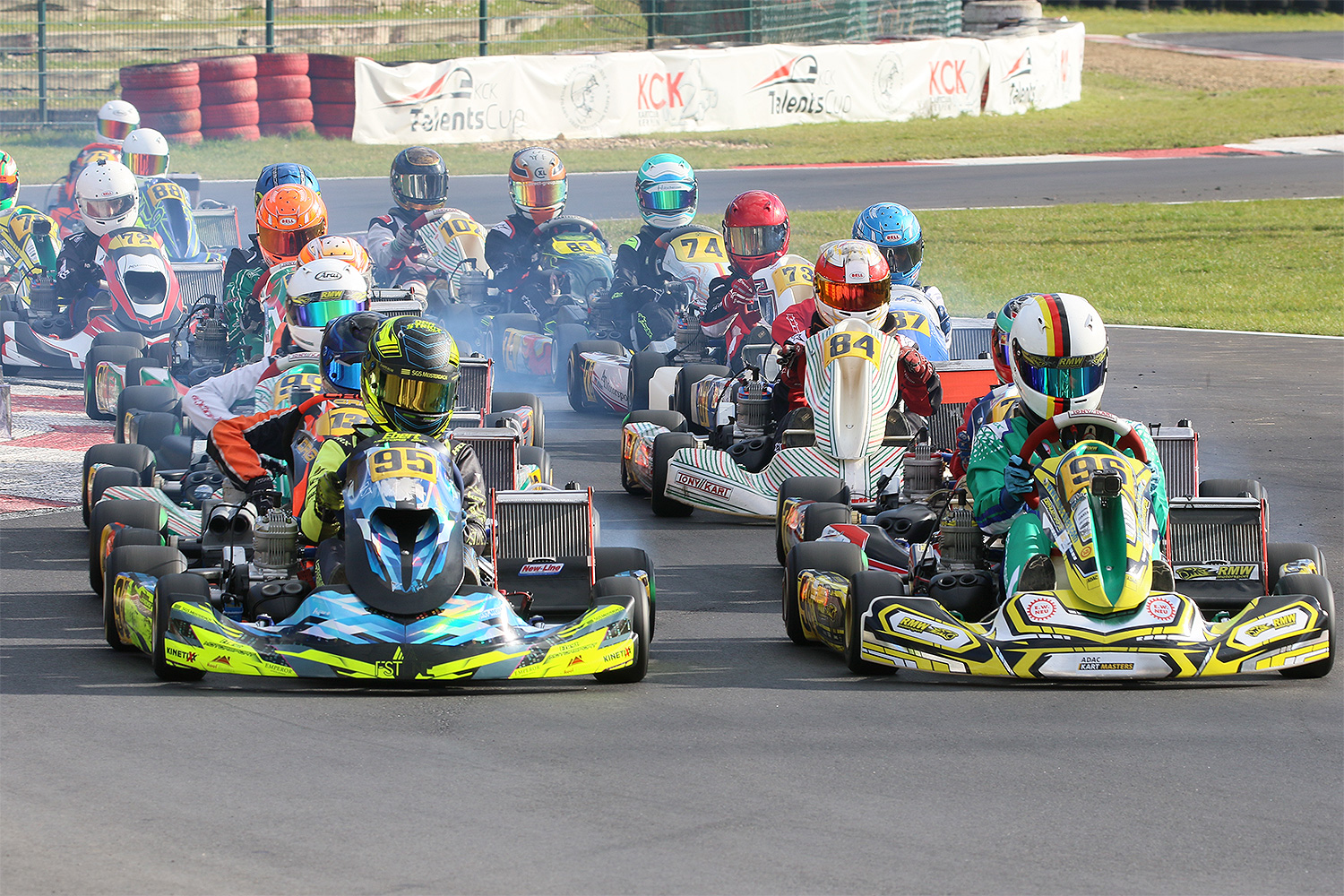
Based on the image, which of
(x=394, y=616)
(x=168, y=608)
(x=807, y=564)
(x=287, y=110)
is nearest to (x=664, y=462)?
(x=807, y=564)

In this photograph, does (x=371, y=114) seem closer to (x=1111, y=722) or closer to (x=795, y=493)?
(x=795, y=493)

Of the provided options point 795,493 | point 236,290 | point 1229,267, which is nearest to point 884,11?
point 1229,267

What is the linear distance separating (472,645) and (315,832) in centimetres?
137

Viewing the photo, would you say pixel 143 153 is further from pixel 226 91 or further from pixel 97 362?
pixel 226 91

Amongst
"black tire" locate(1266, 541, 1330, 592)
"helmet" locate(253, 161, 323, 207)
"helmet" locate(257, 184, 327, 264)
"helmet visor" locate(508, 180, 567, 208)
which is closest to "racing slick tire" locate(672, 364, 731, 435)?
"helmet" locate(257, 184, 327, 264)

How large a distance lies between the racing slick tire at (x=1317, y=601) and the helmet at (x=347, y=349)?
3.44m

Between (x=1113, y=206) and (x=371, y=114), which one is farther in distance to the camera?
(x=371, y=114)

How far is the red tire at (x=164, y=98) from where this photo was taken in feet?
87.4

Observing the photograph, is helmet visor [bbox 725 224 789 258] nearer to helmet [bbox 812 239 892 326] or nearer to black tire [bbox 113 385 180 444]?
helmet [bbox 812 239 892 326]

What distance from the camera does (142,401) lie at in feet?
35.2

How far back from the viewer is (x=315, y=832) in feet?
16.9

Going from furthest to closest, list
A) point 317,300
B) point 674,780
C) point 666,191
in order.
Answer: point 666,191, point 317,300, point 674,780

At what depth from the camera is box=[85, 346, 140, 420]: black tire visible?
12922mm

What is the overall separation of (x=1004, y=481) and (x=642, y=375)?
19.9ft
